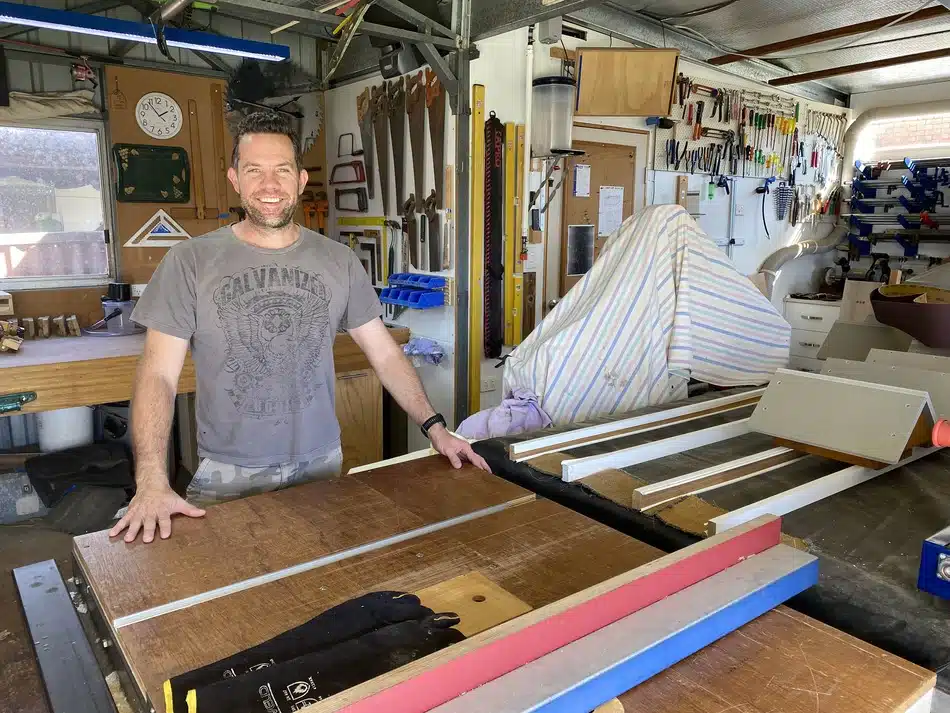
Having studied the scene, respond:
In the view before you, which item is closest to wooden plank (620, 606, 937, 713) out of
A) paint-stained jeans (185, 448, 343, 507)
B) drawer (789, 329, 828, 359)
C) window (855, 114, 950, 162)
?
paint-stained jeans (185, 448, 343, 507)

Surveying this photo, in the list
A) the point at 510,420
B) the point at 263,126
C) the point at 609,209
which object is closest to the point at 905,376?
the point at 510,420

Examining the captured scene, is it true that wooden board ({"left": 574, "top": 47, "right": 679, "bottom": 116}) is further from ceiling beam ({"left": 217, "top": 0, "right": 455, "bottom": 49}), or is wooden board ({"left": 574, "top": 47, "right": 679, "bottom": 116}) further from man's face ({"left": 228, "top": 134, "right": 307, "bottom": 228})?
man's face ({"left": 228, "top": 134, "right": 307, "bottom": 228})

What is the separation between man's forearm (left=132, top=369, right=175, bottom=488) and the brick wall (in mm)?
6528

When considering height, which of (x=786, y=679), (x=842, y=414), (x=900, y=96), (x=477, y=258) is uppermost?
(x=900, y=96)

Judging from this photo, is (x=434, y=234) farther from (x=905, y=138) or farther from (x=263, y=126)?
(x=905, y=138)

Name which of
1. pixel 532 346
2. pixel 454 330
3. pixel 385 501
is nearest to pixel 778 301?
pixel 454 330

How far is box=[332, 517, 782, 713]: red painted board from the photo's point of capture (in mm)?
655

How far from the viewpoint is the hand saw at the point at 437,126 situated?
3.67 metres

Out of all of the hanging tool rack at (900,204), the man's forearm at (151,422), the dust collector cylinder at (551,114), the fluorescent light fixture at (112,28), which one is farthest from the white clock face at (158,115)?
the hanging tool rack at (900,204)

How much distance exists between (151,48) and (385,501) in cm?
Result: 380

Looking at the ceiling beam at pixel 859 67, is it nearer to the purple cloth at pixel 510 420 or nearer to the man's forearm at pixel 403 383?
the purple cloth at pixel 510 420

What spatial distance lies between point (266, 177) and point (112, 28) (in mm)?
1926

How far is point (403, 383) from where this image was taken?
1.82m

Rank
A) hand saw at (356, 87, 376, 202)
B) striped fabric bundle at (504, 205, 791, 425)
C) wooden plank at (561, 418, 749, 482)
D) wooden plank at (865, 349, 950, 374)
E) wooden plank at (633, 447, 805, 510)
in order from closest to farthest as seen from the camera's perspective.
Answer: wooden plank at (633, 447, 805, 510)
wooden plank at (561, 418, 749, 482)
wooden plank at (865, 349, 950, 374)
striped fabric bundle at (504, 205, 791, 425)
hand saw at (356, 87, 376, 202)
